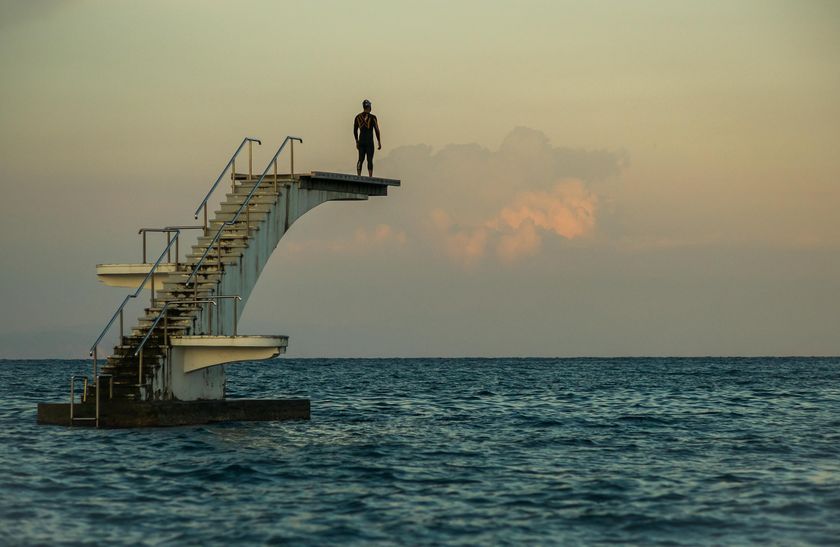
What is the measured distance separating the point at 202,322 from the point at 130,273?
3.28 metres

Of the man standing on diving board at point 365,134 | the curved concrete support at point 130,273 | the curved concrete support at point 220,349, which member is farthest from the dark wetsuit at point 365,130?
the curved concrete support at point 220,349

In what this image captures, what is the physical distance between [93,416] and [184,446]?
382cm

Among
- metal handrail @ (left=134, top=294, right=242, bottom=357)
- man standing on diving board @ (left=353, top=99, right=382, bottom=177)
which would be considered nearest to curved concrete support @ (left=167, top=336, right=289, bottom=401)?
metal handrail @ (left=134, top=294, right=242, bottom=357)

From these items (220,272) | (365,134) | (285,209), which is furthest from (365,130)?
(220,272)

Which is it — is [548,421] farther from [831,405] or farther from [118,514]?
[118,514]

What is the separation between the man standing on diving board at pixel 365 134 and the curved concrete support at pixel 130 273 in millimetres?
6331

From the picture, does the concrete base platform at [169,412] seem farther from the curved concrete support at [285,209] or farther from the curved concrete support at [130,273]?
the curved concrete support at [130,273]

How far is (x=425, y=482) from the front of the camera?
22453mm

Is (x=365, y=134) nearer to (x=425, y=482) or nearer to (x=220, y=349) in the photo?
(x=220, y=349)

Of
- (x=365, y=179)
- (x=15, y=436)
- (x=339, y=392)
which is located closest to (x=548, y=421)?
(x=365, y=179)

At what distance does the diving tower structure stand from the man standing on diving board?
2.89 feet

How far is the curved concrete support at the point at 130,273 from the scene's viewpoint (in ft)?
105

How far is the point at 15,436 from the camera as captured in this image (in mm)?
29188

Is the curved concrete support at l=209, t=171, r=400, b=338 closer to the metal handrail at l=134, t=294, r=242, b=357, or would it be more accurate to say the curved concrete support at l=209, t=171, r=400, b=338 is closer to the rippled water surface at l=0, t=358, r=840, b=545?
the metal handrail at l=134, t=294, r=242, b=357
